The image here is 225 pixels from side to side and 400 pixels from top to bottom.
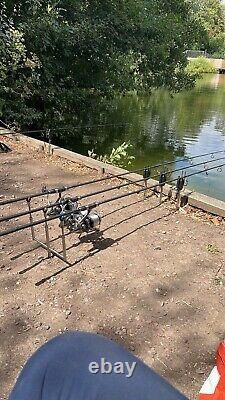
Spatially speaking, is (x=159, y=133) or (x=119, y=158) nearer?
(x=119, y=158)

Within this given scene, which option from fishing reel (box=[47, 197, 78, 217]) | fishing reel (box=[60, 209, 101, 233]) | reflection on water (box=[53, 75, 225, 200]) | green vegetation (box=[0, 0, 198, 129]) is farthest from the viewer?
reflection on water (box=[53, 75, 225, 200])

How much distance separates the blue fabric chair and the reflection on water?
6.99 m

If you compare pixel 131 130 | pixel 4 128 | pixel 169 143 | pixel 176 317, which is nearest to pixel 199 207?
pixel 176 317

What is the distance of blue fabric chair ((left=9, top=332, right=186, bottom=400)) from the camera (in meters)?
1.30

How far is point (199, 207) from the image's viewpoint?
5.36m

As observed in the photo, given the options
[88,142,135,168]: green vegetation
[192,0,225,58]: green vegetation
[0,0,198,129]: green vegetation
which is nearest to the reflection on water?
[88,142,135,168]: green vegetation

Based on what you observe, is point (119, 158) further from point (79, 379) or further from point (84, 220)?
point (79, 379)

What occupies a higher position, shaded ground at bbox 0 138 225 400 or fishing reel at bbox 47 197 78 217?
fishing reel at bbox 47 197 78 217

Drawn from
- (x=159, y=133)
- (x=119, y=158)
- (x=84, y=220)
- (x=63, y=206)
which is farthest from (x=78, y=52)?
(x=84, y=220)

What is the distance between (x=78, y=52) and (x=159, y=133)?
516cm

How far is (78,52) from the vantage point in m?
11.0

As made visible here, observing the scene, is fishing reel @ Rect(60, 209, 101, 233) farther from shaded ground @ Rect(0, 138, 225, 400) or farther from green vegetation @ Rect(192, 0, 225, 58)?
green vegetation @ Rect(192, 0, 225, 58)

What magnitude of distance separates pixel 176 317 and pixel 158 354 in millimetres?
463

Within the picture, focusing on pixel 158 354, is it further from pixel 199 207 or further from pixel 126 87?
pixel 126 87
